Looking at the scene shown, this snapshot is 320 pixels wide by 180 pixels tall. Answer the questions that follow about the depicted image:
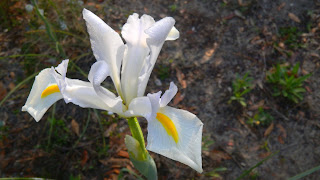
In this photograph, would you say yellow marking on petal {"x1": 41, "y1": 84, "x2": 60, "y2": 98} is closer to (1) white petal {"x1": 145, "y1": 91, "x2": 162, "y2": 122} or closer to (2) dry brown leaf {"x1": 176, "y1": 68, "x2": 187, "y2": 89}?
(1) white petal {"x1": 145, "y1": 91, "x2": 162, "y2": 122}

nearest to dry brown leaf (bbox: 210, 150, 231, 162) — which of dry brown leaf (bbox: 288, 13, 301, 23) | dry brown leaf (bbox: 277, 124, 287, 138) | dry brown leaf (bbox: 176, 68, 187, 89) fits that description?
dry brown leaf (bbox: 277, 124, 287, 138)

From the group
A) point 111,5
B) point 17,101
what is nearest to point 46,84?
point 17,101

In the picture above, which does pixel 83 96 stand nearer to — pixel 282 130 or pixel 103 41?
pixel 103 41

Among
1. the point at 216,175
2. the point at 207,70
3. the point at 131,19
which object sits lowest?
the point at 216,175

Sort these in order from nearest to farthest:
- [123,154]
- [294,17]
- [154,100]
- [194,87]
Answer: [154,100] → [123,154] → [194,87] → [294,17]

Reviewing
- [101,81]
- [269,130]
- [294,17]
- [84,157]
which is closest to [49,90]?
[101,81]

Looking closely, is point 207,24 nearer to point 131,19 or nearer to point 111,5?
point 111,5
